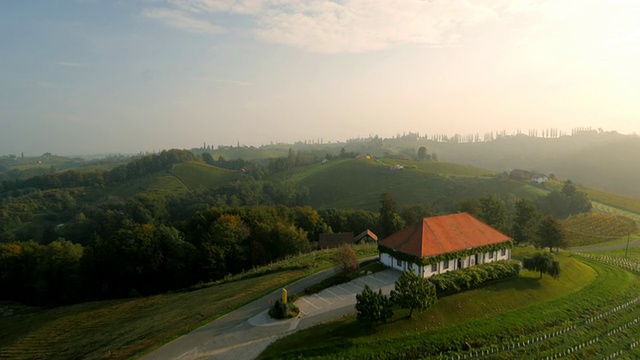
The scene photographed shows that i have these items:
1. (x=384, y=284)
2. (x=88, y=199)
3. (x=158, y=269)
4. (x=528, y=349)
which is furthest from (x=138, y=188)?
(x=528, y=349)

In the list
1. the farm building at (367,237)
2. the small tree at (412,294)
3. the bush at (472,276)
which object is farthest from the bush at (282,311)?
the farm building at (367,237)

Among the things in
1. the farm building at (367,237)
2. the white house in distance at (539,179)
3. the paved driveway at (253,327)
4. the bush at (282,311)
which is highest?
the white house in distance at (539,179)

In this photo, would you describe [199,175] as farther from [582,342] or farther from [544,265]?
[582,342]

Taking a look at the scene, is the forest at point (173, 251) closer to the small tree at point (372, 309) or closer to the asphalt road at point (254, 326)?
the asphalt road at point (254, 326)

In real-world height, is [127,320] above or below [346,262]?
below

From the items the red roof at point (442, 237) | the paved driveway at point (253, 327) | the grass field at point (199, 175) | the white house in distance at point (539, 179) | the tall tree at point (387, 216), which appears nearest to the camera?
the paved driveway at point (253, 327)

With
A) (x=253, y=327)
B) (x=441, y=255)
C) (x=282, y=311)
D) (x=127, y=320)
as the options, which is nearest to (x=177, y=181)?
(x=127, y=320)
